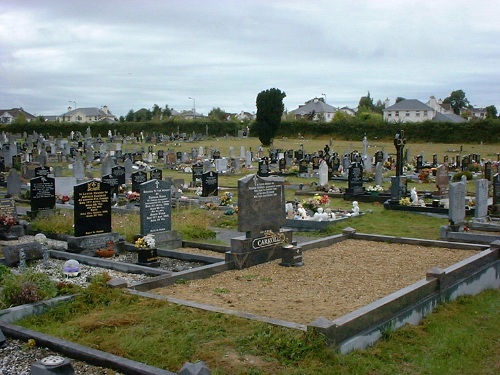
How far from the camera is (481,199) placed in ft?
52.9

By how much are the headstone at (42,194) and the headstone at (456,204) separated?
11154 mm

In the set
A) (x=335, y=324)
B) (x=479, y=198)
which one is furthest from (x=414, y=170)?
(x=335, y=324)

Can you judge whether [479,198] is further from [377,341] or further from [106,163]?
[106,163]

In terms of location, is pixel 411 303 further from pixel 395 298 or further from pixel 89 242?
pixel 89 242

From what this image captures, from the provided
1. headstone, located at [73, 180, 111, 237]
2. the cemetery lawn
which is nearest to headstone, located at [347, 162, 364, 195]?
headstone, located at [73, 180, 111, 237]

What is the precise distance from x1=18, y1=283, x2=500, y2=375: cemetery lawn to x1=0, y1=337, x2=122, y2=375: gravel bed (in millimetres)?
338

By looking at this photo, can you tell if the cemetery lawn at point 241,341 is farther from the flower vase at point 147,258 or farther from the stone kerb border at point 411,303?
the flower vase at point 147,258

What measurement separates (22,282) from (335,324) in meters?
4.44

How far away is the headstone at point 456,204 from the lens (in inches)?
565

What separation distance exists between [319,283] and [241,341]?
3.37m

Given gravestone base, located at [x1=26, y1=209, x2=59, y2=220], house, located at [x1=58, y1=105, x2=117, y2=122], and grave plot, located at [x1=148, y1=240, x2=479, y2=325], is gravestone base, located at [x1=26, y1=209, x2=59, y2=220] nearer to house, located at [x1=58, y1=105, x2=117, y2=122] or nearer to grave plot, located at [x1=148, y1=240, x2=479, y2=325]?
grave plot, located at [x1=148, y1=240, x2=479, y2=325]

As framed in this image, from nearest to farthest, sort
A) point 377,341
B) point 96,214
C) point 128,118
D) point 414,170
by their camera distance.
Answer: point 377,341 < point 96,214 < point 414,170 < point 128,118

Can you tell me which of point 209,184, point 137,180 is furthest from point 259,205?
point 137,180

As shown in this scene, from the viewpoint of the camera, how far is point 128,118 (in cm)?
11206
